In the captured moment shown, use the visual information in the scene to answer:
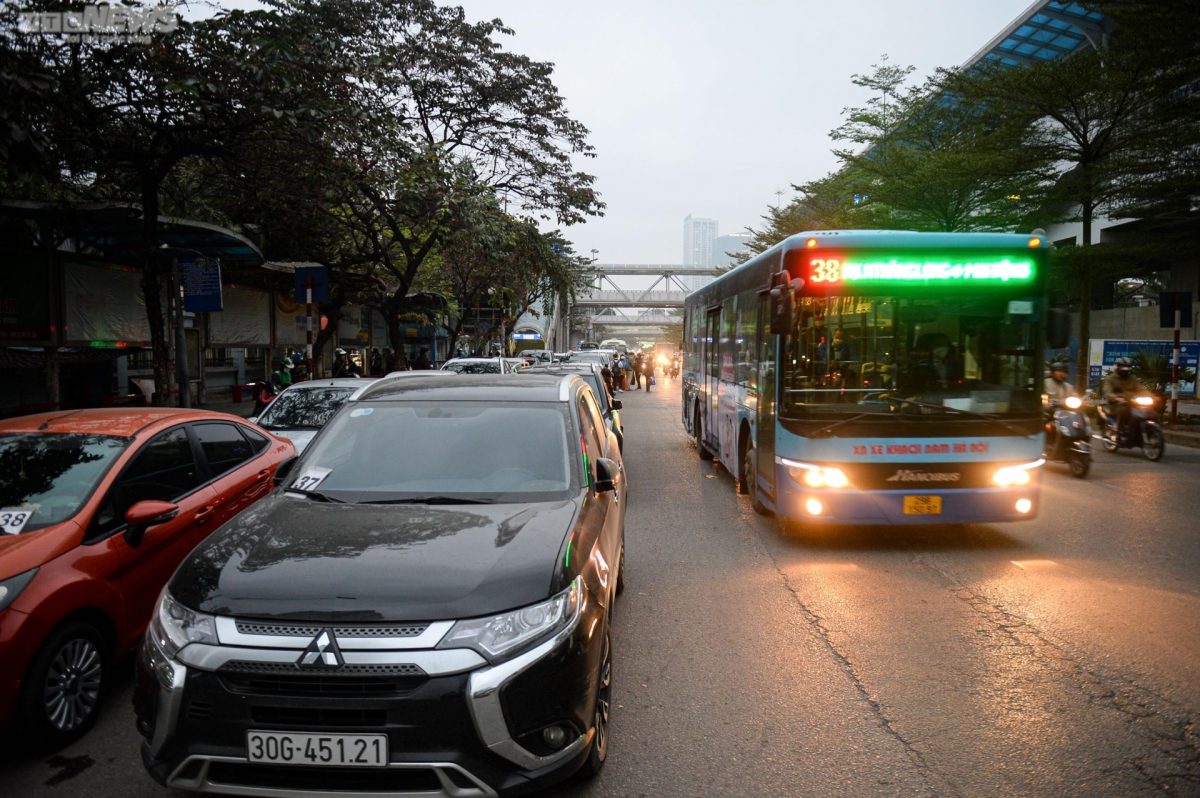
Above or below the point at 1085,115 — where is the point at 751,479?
below

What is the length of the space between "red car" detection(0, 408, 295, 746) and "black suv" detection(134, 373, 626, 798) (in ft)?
2.74

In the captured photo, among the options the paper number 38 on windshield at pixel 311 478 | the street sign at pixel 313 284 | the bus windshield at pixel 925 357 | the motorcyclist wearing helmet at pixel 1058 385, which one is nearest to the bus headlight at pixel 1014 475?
the bus windshield at pixel 925 357

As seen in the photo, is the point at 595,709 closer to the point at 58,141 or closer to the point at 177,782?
the point at 177,782

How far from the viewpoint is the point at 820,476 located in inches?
303

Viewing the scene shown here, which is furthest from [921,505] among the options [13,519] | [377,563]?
[13,519]

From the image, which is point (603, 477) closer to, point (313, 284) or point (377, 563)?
point (377, 563)

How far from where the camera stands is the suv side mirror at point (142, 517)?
171 inches

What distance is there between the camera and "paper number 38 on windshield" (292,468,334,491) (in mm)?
4477

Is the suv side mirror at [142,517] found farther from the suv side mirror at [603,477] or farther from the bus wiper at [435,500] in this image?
the suv side mirror at [603,477]

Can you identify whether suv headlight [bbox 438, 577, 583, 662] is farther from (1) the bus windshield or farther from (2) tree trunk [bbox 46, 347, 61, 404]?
(2) tree trunk [bbox 46, 347, 61, 404]

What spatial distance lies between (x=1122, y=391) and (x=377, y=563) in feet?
49.6

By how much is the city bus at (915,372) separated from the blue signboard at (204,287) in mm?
10196

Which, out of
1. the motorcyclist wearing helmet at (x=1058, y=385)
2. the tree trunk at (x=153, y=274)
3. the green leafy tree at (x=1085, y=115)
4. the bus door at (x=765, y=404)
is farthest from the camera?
the green leafy tree at (x=1085, y=115)

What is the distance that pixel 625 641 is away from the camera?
5.47m
